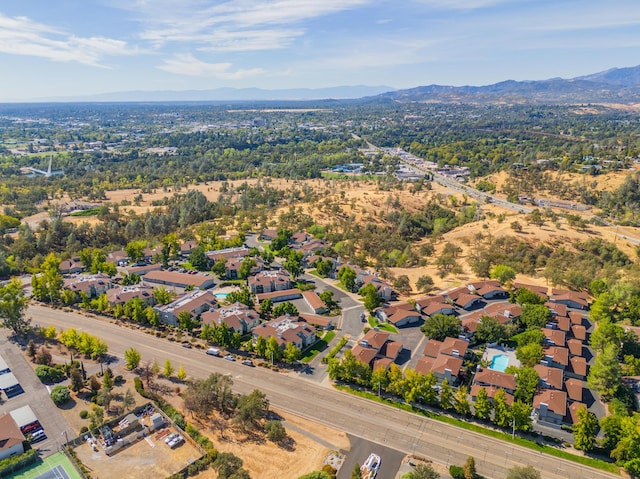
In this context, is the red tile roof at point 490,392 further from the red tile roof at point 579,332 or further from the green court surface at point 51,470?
the green court surface at point 51,470

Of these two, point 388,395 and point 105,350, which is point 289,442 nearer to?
point 388,395

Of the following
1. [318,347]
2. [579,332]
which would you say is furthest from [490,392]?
[579,332]

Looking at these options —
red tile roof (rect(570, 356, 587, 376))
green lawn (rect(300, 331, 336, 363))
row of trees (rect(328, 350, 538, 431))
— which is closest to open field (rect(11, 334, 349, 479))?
row of trees (rect(328, 350, 538, 431))

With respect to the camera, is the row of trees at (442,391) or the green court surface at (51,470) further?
the row of trees at (442,391)

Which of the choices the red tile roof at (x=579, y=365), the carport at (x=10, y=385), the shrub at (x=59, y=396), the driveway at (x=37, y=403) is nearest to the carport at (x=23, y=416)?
the driveway at (x=37, y=403)

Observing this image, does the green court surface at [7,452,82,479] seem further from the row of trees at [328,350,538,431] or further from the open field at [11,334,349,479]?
the row of trees at [328,350,538,431]

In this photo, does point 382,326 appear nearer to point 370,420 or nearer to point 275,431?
point 370,420
